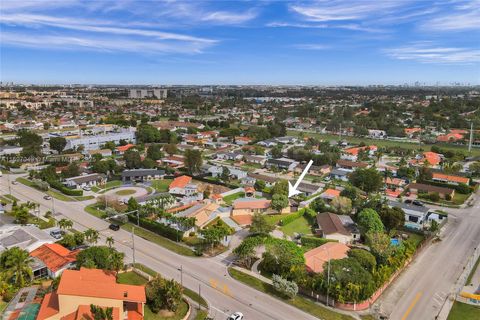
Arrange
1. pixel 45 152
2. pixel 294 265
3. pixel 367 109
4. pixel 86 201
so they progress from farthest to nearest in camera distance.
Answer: pixel 367 109
pixel 45 152
pixel 86 201
pixel 294 265

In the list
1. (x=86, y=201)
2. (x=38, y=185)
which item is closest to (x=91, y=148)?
(x=38, y=185)

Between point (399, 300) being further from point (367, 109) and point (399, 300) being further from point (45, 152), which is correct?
point (367, 109)

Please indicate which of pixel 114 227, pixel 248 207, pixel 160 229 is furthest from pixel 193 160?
pixel 160 229

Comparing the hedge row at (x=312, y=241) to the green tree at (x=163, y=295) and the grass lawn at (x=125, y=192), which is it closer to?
the green tree at (x=163, y=295)

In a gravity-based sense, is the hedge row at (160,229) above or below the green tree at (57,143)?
below

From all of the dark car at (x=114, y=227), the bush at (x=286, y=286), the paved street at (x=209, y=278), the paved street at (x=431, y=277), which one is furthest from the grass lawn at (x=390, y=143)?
the paved street at (x=209, y=278)

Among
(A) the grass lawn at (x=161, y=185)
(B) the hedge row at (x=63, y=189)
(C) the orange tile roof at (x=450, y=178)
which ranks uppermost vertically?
(C) the orange tile roof at (x=450, y=178)
